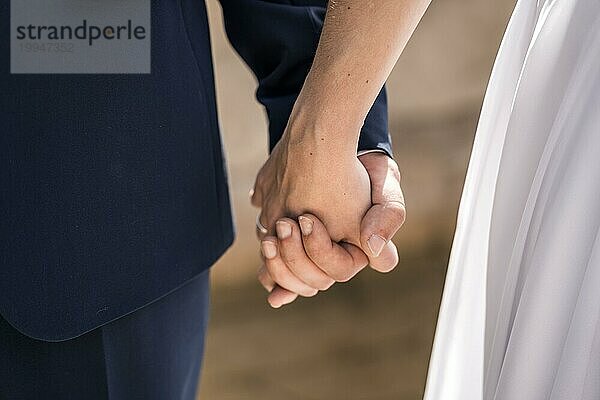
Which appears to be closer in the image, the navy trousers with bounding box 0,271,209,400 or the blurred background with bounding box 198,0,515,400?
the navy trousers with bounding box 0,271,209,400

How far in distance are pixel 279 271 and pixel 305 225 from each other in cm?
7

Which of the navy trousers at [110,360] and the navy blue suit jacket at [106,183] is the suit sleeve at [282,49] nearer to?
the navy blue suit jacket at [106,183]

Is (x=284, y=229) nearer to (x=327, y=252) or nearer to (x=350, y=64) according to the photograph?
(x=327, y=252)

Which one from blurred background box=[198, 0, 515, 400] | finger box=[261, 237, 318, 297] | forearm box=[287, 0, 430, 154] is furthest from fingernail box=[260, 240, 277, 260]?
blurred background box=[198, 0, 515, 400]

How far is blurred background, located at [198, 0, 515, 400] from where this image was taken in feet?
7.89

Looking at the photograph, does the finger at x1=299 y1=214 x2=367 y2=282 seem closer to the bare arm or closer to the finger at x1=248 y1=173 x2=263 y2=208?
the bare arm

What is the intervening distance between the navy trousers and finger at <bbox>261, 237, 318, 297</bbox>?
8 cm

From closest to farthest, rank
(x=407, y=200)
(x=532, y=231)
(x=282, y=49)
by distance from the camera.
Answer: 1. (x=532, y=231)
2. (x=282, y=49)
3. (x=407, y=200)

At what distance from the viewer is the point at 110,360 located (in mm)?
892

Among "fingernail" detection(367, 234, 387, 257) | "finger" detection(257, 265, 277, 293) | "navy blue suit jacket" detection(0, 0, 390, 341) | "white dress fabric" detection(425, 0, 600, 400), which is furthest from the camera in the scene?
"finger" detection(257, 265, 277, 293)

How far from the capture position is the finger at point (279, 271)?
0.97 m

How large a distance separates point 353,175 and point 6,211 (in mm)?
314

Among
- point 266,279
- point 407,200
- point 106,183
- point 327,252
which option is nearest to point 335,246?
point 327,252

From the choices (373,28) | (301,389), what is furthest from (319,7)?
(301,389)
